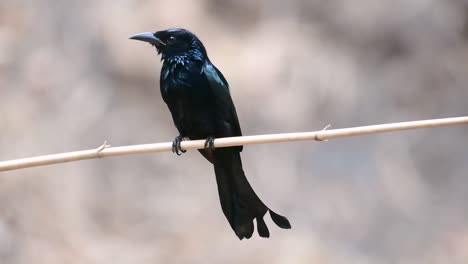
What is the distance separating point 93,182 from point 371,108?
3.92 ft

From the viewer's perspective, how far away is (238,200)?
6.13 ft

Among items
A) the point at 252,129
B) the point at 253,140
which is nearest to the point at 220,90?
the point at 253,140

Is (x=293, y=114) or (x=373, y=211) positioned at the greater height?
(x=293, y=114)

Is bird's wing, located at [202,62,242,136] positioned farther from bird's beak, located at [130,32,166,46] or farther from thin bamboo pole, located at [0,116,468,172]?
thin bamboo pole, located at [0,116,468,172]

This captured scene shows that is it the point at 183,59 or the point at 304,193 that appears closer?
the point at 183,59

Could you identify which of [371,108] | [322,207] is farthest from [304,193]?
[371,108]

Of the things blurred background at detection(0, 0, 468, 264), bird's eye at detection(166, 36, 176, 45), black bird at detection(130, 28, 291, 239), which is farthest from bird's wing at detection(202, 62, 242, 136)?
blurred background at detection(0, 0, 468, 264)

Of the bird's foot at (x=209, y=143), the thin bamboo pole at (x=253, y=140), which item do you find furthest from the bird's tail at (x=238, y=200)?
the thin bamboo pole at (x=253, y=140)

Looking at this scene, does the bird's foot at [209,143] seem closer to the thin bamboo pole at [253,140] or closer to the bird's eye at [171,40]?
the thin bamboo pole at [253,140]

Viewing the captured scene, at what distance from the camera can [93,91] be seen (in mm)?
2871

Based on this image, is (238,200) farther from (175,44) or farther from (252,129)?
(252,129)

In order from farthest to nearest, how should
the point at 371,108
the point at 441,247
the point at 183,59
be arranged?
the point at 371,108 → the point at 441,247 → the point at 183,59

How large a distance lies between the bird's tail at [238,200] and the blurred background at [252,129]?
0.90m

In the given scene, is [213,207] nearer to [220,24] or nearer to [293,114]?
[293,114]
